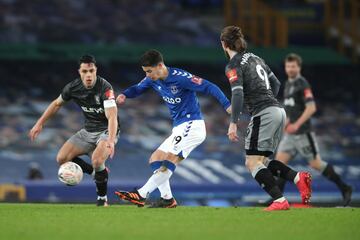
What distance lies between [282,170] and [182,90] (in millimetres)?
1531

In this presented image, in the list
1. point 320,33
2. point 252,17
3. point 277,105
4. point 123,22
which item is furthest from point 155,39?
point 277,105

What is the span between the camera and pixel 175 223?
904 cm

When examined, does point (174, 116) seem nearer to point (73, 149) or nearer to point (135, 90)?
point (135, 90)

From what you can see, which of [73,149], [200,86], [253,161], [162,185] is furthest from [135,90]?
[253,161]

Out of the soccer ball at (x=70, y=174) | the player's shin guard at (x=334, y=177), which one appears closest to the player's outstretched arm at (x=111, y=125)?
the soccer ball at (x=70, y=174)

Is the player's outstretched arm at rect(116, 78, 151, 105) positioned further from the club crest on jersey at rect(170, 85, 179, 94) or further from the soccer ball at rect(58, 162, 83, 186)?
the soccer ball at rect(58, 162, 83, 186)

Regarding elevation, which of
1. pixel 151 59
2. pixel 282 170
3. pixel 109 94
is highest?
pixel 151 59

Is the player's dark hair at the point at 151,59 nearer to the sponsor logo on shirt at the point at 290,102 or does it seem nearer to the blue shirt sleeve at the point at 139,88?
the blue shirt sleeve at the point at 139,88

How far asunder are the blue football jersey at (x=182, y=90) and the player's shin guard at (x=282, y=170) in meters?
1.07

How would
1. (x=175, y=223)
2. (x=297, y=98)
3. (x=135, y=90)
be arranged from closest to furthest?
(x=175, y=223) < (x=135, y=90) < (x=297, y=98)

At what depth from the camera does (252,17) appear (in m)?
22.7

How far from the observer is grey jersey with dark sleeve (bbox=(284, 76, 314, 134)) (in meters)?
13.7

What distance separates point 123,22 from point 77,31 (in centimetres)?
121

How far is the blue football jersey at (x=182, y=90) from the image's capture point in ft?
36.6
